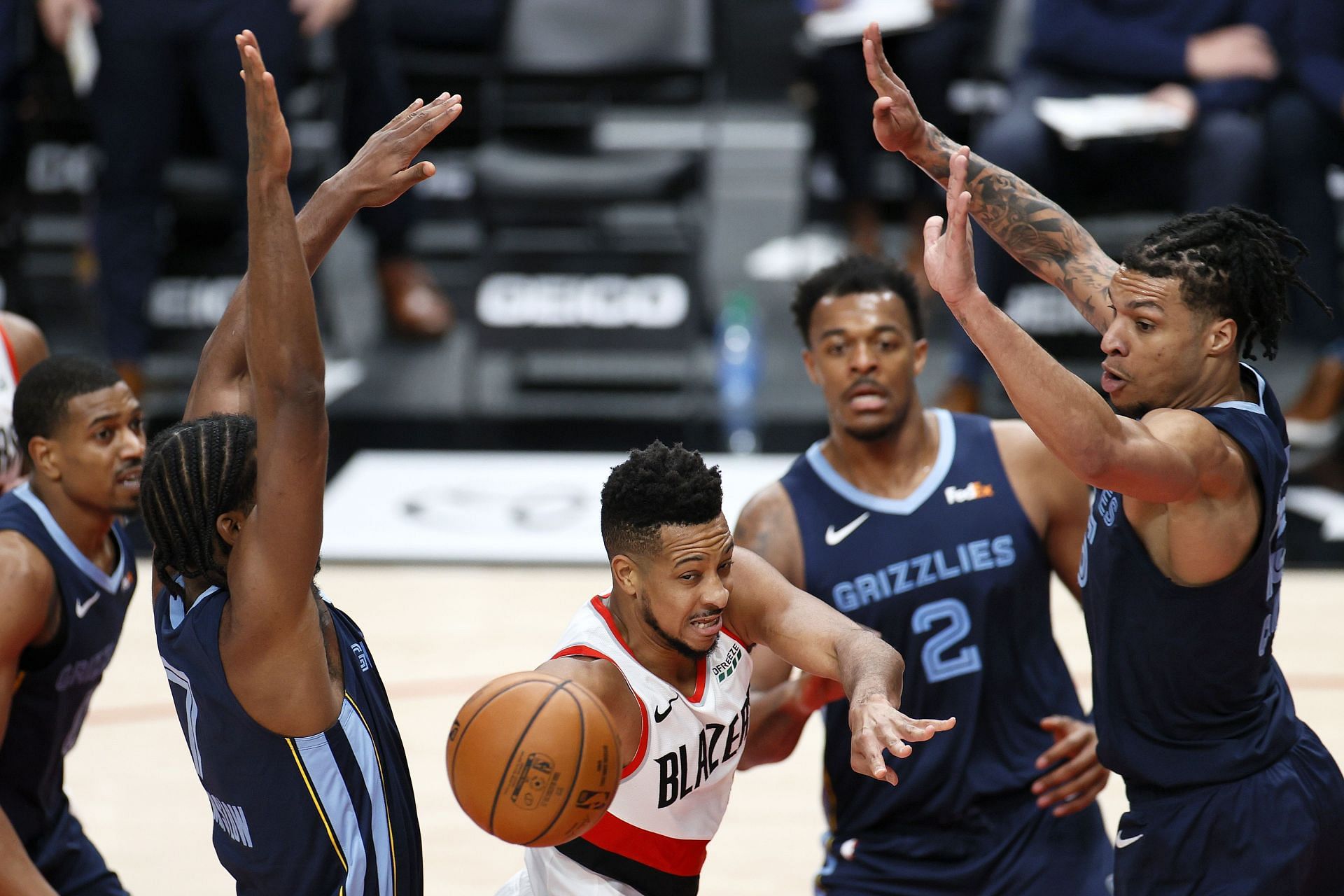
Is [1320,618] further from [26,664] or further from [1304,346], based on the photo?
[26,664]

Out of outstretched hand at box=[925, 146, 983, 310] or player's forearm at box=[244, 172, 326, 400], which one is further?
outstretched hand at box=[925, 146, 983, 310]

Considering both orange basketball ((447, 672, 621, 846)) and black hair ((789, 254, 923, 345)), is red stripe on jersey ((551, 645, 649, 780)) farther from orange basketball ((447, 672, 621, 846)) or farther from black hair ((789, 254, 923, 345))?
black hair ((789, 254, 923, 345))

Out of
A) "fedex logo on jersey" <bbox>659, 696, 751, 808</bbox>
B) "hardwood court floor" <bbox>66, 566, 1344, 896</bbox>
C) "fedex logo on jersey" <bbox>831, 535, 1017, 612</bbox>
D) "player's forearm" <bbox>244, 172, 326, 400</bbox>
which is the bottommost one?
"hardwood court floor" <bbox>66, 566, 1344, 896</bbox>

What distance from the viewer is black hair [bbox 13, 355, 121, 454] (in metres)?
3.92

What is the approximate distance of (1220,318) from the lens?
136 inches

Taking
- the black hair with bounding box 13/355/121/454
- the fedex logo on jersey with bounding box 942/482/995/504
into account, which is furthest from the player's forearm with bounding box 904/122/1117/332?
the black hair with bounding box 13/355/121/454

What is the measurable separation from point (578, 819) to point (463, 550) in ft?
16.8

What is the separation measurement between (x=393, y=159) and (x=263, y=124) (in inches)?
25.5

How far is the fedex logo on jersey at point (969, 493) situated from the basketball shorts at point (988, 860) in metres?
0.77

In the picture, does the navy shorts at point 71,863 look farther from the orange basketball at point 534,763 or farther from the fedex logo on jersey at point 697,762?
the fedex logo on jersey at point 697,762

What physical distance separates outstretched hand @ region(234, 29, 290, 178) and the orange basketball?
1.04 m

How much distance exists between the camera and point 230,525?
3.08m

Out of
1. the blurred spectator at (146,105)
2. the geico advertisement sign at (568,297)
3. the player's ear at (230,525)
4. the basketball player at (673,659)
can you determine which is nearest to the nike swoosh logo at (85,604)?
the player's ear at (230,525)

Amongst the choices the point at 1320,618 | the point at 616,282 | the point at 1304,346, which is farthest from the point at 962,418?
the point at 1304,346
